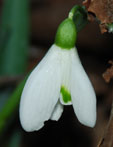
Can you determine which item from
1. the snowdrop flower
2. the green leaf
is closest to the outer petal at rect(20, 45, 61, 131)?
the snowdrop flower

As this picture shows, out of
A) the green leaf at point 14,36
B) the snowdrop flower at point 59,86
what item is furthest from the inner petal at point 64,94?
the green leaf at point 14,36

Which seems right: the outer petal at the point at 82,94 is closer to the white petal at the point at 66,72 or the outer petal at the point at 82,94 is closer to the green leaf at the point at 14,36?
the white petal at the point at 66,72

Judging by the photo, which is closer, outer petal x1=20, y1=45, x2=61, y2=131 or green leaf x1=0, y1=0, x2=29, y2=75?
outer petal x1=20, y1=45, x2=61, y2=131

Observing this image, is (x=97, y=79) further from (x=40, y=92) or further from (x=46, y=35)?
(x=40, y=92)

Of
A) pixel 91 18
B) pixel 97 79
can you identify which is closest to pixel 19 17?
pixel 97 79

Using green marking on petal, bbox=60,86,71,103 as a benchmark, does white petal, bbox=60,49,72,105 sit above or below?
above

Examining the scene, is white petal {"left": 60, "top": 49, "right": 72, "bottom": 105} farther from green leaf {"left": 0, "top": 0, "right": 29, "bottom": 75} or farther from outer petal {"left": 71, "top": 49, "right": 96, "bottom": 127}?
green leaf {"left": 0, "top": 0, "right": 29, "bottom": 75}

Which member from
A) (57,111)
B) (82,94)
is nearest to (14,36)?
(57,111)

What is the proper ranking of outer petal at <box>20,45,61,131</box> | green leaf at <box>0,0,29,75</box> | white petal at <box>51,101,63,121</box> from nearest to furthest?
outer petal at <box>20,45,61,131</box>, white petal at <box>51,101,63,121</box>, green leaf at <box>0,0,29,75</box>
